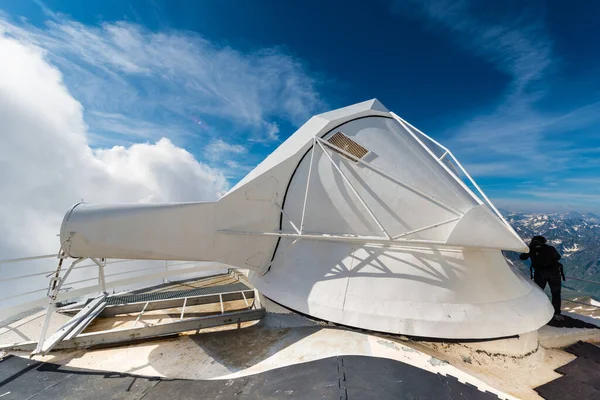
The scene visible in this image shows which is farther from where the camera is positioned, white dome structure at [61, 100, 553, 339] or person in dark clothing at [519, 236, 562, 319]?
person in dark clothing at [519, 236, 562, 319]

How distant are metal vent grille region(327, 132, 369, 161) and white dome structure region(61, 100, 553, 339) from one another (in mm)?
33

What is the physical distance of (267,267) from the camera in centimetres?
850

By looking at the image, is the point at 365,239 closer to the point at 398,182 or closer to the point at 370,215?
the point at 370,215

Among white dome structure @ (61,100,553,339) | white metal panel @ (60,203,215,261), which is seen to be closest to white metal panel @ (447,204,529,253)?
white dome structure @ (61,100,553,339)

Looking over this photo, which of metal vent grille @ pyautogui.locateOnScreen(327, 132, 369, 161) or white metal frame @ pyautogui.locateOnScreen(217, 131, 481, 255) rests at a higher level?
metal vent grille @ pyautogui.locateOnScreen(327, 132, 369, 161)

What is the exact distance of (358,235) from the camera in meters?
7.45

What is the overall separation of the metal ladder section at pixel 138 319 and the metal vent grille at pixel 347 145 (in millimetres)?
5465

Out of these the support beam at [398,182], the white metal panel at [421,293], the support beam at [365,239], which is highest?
the support beam at [398,182]

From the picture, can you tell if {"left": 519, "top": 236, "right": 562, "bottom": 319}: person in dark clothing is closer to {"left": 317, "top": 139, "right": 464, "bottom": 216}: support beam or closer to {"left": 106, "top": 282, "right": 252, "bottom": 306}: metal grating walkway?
{"left": 317, "top": 139, "right": 464, "bottom": 216}: support beam

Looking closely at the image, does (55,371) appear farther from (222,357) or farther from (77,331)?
(222,357)

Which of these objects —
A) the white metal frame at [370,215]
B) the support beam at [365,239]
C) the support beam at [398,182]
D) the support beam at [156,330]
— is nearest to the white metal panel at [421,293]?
the support beam at [365,239]

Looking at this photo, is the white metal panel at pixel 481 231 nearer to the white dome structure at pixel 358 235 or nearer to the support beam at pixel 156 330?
the white dome structure at pixel 358 235

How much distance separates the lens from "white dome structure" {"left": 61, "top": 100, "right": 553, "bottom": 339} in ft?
20.2

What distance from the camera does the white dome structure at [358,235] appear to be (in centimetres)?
617
